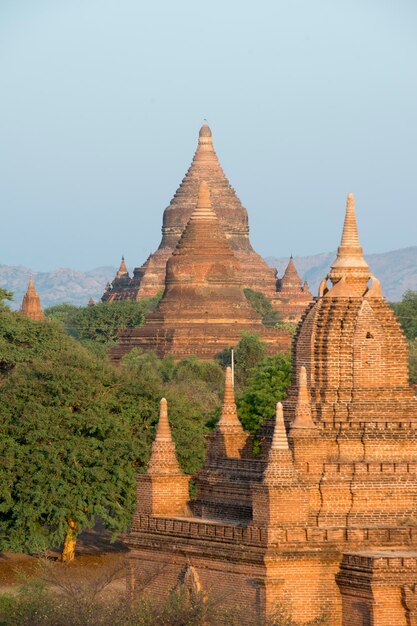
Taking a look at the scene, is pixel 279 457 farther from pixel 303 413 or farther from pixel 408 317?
pixel 408 317

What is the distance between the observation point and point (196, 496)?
4631 centimetres

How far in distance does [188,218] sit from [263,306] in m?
10.5

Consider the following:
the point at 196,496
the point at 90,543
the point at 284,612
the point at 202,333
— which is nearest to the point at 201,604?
the point at 284,612

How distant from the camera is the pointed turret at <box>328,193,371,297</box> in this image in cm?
4591

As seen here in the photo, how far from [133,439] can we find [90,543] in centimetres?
534

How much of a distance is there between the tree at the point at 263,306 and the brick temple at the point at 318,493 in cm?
10061

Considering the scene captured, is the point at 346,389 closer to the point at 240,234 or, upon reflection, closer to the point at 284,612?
the point at 284,612

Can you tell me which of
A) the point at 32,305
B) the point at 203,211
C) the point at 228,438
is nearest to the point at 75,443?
the point at 228,438

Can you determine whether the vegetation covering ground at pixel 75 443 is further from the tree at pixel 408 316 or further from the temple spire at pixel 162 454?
the tree at pixel 408 316

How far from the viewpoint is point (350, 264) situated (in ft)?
151

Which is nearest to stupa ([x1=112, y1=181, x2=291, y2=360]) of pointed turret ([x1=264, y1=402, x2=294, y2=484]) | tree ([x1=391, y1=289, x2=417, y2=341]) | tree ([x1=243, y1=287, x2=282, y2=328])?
tree ([x1=391, y1=289, x2=417, y2=341])

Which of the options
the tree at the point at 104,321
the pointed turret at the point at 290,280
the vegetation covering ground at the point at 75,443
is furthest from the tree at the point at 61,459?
the pointed turret at the point at 290,280

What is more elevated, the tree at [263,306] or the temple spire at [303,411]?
the tree at [263,306]

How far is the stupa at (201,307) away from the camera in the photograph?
375ft
